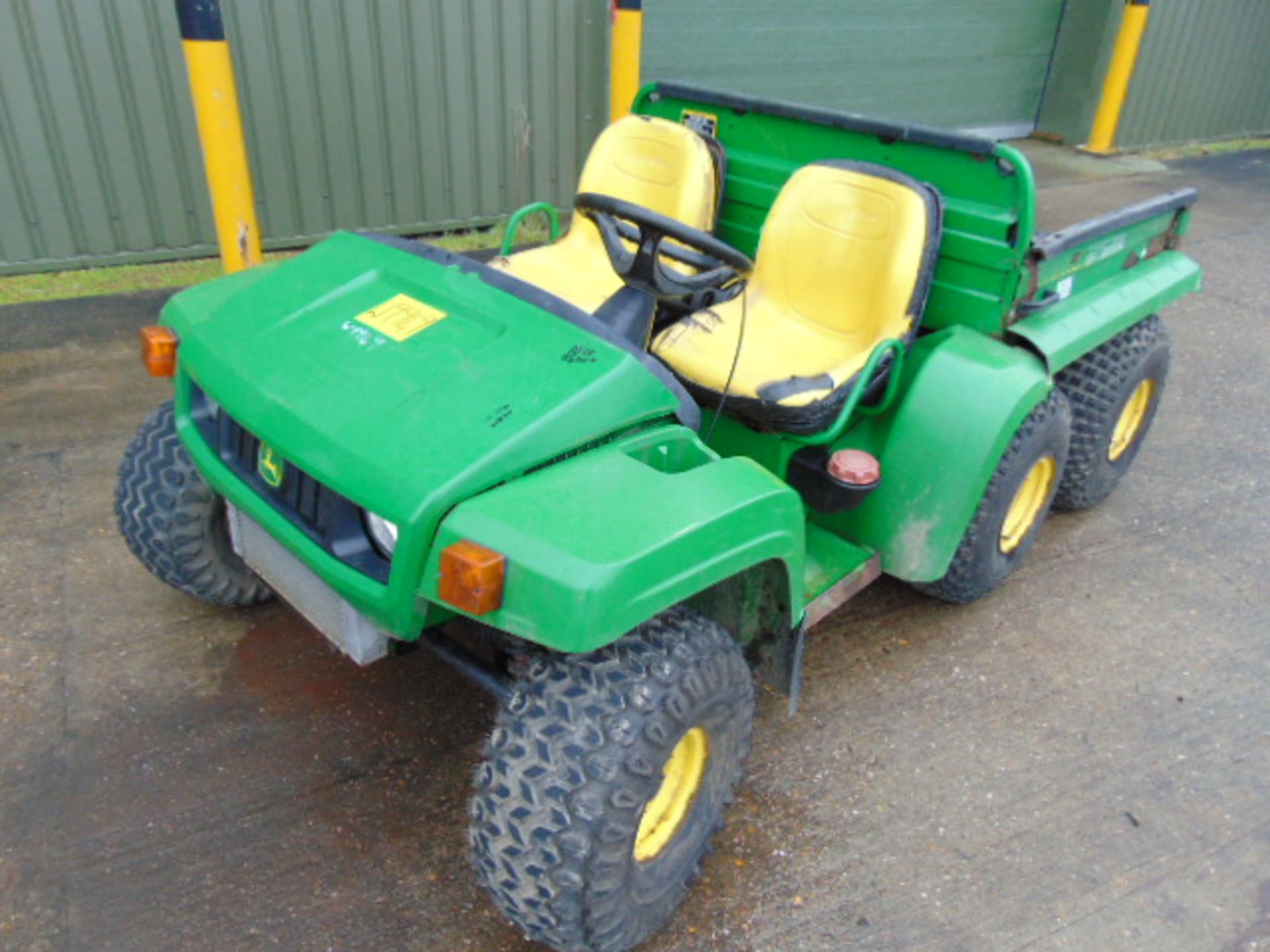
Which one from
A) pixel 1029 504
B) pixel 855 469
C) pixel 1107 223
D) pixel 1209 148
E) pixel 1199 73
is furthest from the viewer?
pixel 1209 148

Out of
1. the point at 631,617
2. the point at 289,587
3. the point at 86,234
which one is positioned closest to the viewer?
the point at 631,617

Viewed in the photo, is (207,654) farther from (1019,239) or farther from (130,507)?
(1019,239)

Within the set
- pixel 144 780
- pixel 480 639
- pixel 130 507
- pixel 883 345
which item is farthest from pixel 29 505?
pixel 883 345

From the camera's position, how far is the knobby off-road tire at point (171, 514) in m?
2.49

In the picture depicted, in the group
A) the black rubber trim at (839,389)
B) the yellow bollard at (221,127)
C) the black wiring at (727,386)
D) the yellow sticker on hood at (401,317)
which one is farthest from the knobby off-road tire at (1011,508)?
the yellow bollard at (221,127)

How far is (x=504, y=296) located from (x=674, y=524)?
734 millimetres

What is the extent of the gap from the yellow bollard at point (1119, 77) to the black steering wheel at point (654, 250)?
23.1ft

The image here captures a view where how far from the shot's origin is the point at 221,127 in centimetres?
390

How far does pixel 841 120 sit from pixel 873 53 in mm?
4927

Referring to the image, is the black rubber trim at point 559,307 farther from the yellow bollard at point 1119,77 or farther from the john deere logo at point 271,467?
the yellow bollard at point 1119,77

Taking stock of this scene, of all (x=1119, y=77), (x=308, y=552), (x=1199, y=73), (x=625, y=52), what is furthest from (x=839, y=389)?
(x=1199, y=73)

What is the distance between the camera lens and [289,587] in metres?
2.12

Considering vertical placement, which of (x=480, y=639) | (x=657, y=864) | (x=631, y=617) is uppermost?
(x=631, y=617)

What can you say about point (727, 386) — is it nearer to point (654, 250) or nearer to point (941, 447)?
point (654, 250)
